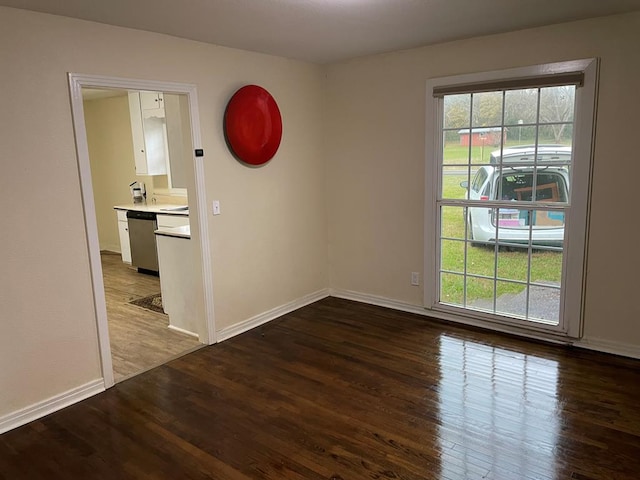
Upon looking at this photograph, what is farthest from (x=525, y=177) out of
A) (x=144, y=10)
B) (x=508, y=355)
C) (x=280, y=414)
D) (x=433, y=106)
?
(x=144, y=10)

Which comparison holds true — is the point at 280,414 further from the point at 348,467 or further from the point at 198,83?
the point at 198,83

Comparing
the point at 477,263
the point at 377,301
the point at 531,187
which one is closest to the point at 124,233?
the point at 377,301

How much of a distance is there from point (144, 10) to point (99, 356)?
218 cm

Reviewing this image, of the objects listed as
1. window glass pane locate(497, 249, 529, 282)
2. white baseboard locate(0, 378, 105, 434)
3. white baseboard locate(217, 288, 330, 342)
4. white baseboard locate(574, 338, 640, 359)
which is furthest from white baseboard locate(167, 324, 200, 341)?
white baseboard locate(574, 338, 640, 359)

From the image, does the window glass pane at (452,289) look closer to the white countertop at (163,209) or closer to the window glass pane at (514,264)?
the window glass pane at (514,264)

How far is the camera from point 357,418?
104 inches

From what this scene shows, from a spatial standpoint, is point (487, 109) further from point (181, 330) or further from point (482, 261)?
point (181, 330)

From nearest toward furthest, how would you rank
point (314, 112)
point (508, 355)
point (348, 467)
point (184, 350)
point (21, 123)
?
1. point (348, 467)
2. point (21, 123)
3. point (508, 355)
4. point (184, 350)
5. point (314, 112)

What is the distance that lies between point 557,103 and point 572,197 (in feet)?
2.32

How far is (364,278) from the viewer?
15.3 ft

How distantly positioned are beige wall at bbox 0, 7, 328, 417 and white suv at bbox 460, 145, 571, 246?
2025mm

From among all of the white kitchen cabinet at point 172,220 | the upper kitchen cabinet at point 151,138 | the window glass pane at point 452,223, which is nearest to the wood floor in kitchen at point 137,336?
the white kitchen cabinet at point 172,220

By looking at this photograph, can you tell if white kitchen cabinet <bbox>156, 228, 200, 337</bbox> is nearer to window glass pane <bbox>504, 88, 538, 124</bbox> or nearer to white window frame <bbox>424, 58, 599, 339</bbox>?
white window frame <bbox>424, 58, 599, 339</bbox>

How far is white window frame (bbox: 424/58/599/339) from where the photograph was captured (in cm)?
323
